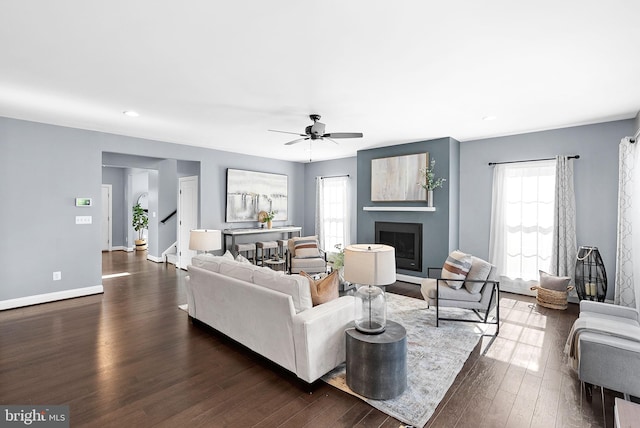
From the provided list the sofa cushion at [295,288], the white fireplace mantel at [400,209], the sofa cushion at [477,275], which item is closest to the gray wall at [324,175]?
the white fireplace mantel at [400,209]

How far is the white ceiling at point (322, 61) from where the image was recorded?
203cm

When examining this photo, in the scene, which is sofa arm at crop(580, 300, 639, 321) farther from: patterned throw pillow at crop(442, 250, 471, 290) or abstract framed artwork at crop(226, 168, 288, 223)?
abstract framed artwork at crop(226, 168, 288, 223)

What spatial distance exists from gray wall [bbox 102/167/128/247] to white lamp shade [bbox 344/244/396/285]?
32.5 ft

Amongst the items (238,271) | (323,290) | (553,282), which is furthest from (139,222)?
(553,282)

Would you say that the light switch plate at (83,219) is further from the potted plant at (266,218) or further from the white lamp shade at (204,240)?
the potted plant at (266,218)

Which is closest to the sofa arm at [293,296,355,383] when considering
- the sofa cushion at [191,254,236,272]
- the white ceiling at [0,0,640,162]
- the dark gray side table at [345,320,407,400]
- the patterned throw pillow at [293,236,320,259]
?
the dark gray side table at [345,320,407,400]

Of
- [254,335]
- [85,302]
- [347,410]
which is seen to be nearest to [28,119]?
[85,302]

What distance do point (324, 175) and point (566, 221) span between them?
17.0 feet

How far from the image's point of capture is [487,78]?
9.93 feet

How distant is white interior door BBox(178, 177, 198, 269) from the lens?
273 inches

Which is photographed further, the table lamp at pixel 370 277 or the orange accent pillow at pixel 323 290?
the orange accent pillow at pixel 323 290

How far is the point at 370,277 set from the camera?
254 centimetres

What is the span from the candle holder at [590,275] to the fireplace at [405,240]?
2368mm

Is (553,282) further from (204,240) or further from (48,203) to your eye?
(48,203)
